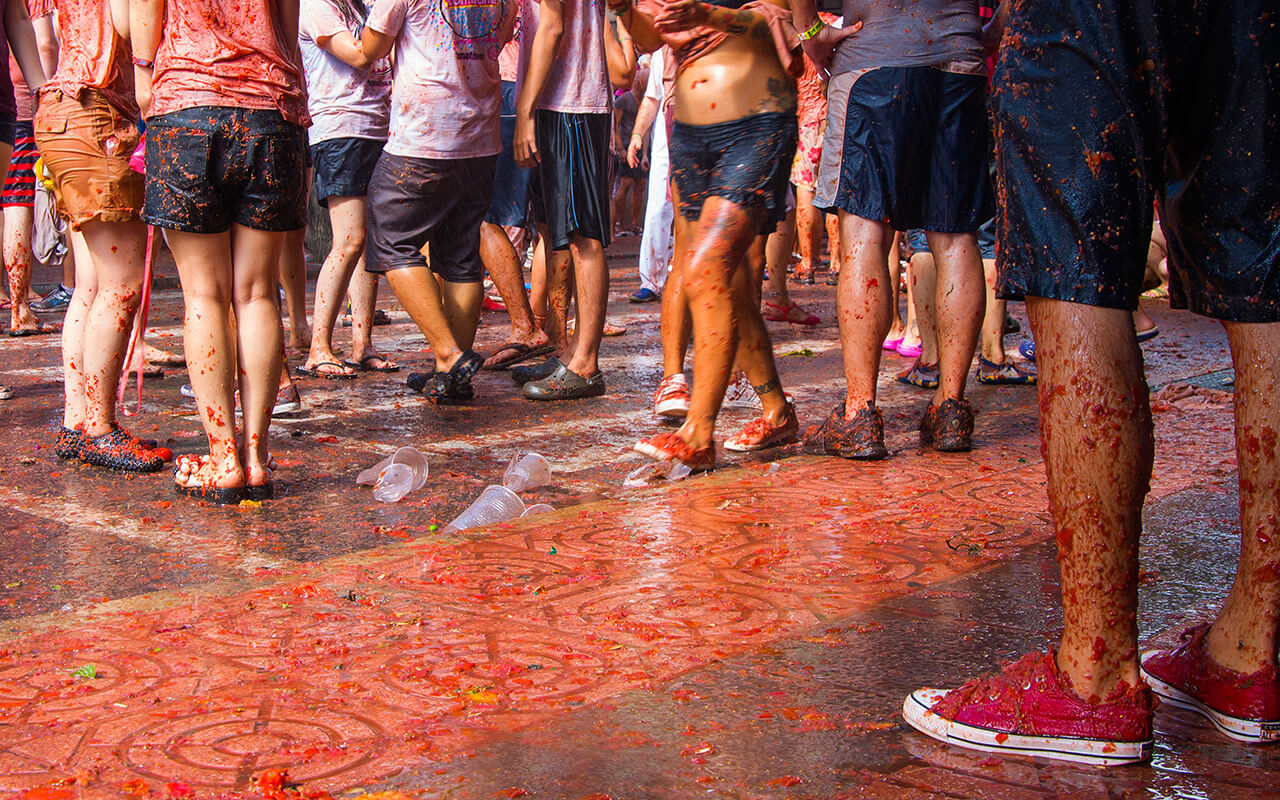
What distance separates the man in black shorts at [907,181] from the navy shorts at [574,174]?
1822 mm

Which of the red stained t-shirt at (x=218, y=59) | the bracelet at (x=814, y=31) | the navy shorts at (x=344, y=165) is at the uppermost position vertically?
the bracelet at (x=814, y=31)

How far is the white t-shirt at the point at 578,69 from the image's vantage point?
20.4ft

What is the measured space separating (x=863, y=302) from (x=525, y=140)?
227cm

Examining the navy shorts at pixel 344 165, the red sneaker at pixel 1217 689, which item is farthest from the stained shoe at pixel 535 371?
the red sneaker at pixel 1217 689

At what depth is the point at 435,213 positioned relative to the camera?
589 centimetres

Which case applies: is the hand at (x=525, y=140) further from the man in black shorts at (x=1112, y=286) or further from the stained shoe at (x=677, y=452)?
the man in black shorts at (x=1112, y=286)

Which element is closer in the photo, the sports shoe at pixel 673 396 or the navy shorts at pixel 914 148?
the navy shorts at pixel 914 148

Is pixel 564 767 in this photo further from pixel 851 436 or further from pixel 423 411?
pixel 423 411

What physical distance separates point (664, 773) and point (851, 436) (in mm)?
2648

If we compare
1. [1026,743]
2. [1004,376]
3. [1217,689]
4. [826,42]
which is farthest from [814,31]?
[1026,743]

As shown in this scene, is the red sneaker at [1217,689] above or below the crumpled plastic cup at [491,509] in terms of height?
above

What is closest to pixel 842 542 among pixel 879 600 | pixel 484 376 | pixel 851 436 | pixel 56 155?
pixel 879 600

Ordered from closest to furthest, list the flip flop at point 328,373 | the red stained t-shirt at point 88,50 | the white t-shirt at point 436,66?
the red stained t-shirt at point 88,50
the white t-shirt at point 436,66
the flip flop at point 328,373

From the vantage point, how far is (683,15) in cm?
415
